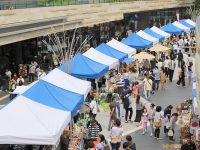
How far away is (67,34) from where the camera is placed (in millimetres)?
36750

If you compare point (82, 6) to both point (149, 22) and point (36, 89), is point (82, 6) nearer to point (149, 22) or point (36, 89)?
point (36, 89)

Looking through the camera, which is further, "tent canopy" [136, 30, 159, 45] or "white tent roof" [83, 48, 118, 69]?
"tent canopy" [136, 30, 159, 45]

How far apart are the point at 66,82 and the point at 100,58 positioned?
596 centimetres

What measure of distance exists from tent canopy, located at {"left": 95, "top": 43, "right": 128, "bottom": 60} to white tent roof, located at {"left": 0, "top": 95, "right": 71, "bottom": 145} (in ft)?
34.4

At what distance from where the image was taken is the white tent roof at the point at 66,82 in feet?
48.8

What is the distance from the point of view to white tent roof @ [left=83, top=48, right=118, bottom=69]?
20642 mm

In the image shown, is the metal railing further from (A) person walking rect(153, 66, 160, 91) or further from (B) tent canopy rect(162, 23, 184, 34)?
(B) tent canopy rect(162, 23, 184, 34)

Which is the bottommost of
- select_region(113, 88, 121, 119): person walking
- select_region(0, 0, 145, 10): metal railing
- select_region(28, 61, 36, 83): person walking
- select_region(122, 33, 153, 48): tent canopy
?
select_region(28, 61, 36, 83): person walking

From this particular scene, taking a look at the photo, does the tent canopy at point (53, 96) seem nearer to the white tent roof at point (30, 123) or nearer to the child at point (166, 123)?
the white tent roof at point (30, 123)

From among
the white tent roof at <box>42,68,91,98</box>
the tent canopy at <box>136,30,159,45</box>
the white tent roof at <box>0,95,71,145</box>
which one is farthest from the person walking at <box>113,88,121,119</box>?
the tent canopy at <box>136,30,159,45</box>

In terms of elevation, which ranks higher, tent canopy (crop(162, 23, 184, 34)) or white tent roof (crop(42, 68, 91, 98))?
white tent roof (crop(42, 68, 91, 98))

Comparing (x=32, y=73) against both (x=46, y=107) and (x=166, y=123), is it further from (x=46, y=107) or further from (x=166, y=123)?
(x=46, y=107)

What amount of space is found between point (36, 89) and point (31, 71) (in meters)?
12.1

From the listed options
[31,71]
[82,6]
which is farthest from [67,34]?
[31,71]
